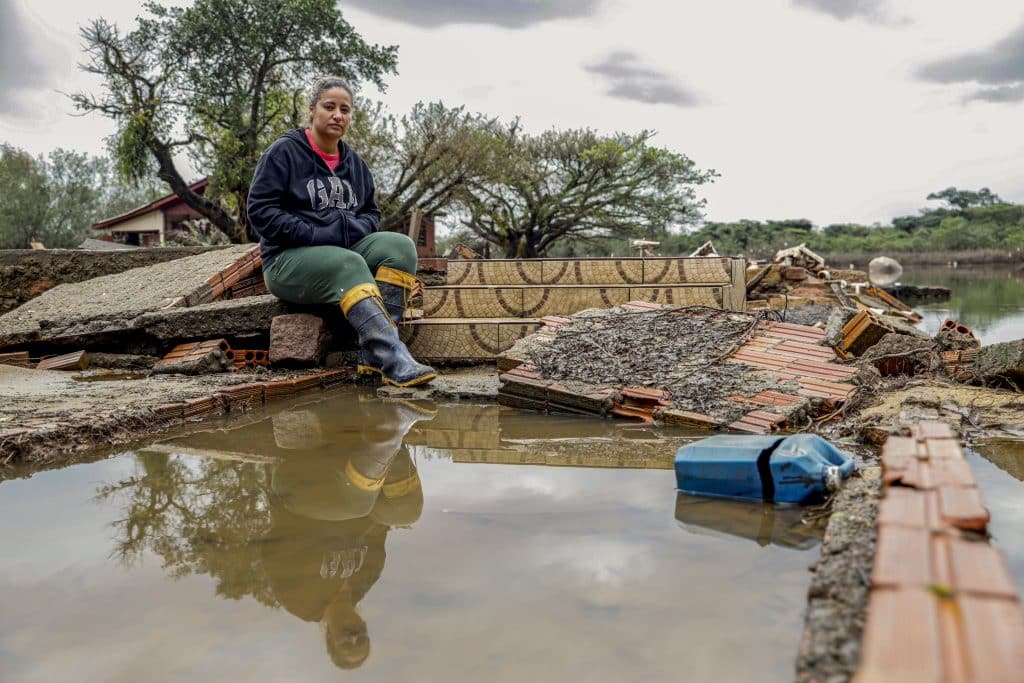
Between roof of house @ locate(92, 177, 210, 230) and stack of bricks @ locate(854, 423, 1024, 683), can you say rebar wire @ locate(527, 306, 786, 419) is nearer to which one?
stack of bricks @ locate(854, 423, 1024, 683)

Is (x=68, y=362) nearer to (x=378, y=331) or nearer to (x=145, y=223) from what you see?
(x=378, y=331)

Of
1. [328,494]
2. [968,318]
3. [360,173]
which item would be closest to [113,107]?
[360,173]

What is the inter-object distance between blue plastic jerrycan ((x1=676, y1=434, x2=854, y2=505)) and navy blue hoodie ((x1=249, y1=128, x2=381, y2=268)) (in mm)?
3115

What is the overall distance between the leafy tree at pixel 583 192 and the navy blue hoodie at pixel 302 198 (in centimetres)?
2239

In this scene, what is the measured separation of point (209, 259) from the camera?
674 centimetres

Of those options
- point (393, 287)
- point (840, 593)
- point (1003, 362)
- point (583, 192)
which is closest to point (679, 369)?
point (1003, 362)

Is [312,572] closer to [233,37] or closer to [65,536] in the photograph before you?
[65,536]

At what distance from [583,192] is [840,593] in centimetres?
2757

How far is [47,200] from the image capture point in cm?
4544

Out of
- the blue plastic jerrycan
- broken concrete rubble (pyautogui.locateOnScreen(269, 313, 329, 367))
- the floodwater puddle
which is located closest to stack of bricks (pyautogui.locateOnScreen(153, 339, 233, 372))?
broken concrete rubble (pyautogui.locateOnScreen(269, 313, 329, 367))

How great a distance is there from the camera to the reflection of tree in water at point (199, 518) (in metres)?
1.76

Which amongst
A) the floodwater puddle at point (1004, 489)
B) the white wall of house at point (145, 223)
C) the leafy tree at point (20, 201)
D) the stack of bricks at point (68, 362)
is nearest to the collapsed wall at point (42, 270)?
the stack of bricks at point (68, 362)

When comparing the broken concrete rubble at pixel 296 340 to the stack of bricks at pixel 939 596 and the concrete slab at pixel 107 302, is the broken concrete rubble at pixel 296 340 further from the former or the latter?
the stack of bricks at pixel 939 596

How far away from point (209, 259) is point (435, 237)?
2843 centimetres
